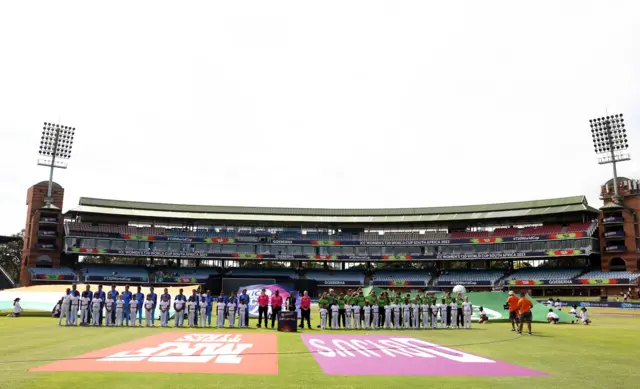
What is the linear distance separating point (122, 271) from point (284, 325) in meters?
60.1

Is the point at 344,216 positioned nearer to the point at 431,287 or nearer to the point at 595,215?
the point at 431,287

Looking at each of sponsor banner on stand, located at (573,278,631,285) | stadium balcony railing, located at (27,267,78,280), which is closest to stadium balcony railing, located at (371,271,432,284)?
sponsor banner on stand, located at (573,278,631,285)

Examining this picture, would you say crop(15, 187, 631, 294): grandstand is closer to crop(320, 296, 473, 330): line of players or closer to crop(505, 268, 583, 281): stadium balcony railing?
crop(505, 268, 583, 281): stadium balcony railing

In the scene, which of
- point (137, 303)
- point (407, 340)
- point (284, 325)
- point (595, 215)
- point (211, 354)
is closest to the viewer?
point (211, 354)

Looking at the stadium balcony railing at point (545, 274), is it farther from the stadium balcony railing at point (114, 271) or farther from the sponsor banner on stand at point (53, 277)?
the sponsor banner on stand at point (53, 277)

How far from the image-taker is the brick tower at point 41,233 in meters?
72.0

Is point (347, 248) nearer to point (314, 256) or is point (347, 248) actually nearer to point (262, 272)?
point (314, 256)

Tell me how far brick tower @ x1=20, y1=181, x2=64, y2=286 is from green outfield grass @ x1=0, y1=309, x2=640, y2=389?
2409 inches

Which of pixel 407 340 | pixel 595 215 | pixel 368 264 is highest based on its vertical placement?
pixel 595 215

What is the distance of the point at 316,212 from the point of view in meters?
85.5

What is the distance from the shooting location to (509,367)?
1166 centimetres

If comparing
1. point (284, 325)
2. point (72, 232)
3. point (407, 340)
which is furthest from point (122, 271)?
point (407, 340)

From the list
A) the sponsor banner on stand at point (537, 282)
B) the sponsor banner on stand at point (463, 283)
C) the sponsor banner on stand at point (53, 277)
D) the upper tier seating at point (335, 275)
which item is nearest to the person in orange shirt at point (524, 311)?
the sponsor banner on stand at point (537, 282)

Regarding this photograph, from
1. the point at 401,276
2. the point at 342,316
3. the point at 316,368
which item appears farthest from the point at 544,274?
the point at 316,368
